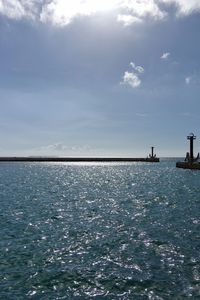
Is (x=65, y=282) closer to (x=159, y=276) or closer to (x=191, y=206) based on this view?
(x=159, y=276)

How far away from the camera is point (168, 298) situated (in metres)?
13.2

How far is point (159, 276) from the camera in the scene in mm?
15461

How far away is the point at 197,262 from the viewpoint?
57.1ft

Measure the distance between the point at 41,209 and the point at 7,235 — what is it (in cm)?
1219

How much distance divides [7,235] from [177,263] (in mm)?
10979

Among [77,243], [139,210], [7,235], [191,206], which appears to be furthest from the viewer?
[191,206]

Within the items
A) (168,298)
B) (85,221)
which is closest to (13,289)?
(168,298)

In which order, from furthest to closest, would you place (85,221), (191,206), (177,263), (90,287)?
(191,206) < (85,221) < (177,263) < (90,287)

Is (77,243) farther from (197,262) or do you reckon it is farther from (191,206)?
(191,206)

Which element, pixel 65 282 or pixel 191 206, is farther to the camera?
pixel 191 206

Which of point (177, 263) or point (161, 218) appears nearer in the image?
point (177, 263)

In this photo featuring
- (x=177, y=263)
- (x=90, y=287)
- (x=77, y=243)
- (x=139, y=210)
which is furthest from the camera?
(x=139, y=210)

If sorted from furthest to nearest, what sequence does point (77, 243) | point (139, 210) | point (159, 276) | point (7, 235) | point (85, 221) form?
point (139, 210) → point (85, 221) → point (7, 235) → point (77, 243) → point (159, 276)

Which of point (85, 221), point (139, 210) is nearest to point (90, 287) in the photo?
point (85, 221)
